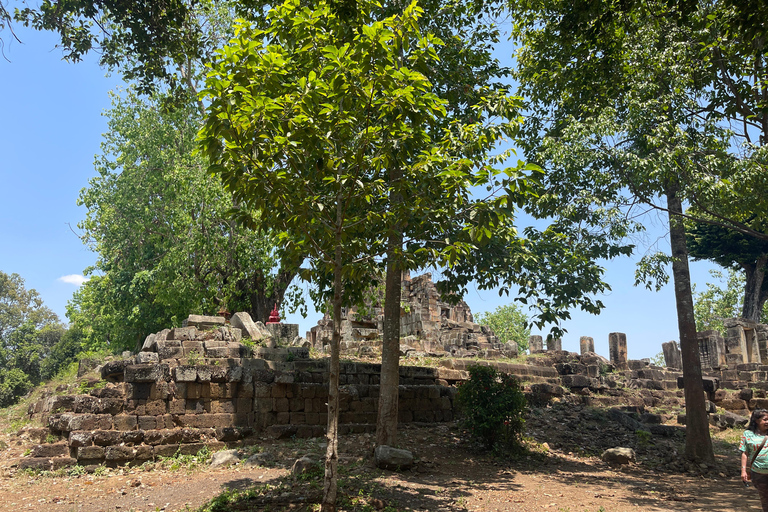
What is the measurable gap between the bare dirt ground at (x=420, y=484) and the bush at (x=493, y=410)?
367mm

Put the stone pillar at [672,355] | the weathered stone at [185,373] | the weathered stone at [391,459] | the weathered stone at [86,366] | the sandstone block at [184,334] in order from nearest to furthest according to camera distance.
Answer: the weathered stone at [391,459] < the weathered stone at [185,373] < the sandstone block at [184,334] < the weathered stone at [86,366] < the stone pillar at [672,355]

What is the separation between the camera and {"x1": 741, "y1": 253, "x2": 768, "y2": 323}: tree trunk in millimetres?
30102

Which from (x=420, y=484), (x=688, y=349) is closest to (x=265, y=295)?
(x=420, y=484)

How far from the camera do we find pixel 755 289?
3048 centimetres

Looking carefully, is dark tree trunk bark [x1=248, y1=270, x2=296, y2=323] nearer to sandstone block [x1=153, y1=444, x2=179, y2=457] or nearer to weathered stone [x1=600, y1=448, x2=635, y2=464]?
sandstone block [x1=153, y1=444, x2=179, y2=457]

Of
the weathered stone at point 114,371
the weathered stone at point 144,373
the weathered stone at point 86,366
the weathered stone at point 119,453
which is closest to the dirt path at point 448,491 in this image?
the weathered stone at point 119,453

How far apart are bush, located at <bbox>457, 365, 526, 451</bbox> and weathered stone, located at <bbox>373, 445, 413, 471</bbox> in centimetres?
205

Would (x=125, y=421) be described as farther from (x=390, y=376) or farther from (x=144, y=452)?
(x=390, y=376)

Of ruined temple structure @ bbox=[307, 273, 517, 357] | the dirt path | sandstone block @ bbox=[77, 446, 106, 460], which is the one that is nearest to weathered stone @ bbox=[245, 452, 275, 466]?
the dirt path

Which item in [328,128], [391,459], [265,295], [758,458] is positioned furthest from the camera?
[265,295]

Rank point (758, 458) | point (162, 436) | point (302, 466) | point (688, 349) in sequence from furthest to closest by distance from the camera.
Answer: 1. point (688, 349)
2. point (162, 436)
3. point (302, 466)
4. point (758, 458)

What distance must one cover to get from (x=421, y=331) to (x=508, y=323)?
1437 inches

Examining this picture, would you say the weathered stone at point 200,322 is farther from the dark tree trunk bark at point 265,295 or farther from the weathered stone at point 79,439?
the dark tree trunk bark at point 265,295

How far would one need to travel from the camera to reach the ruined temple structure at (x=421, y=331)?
18.7 metres
